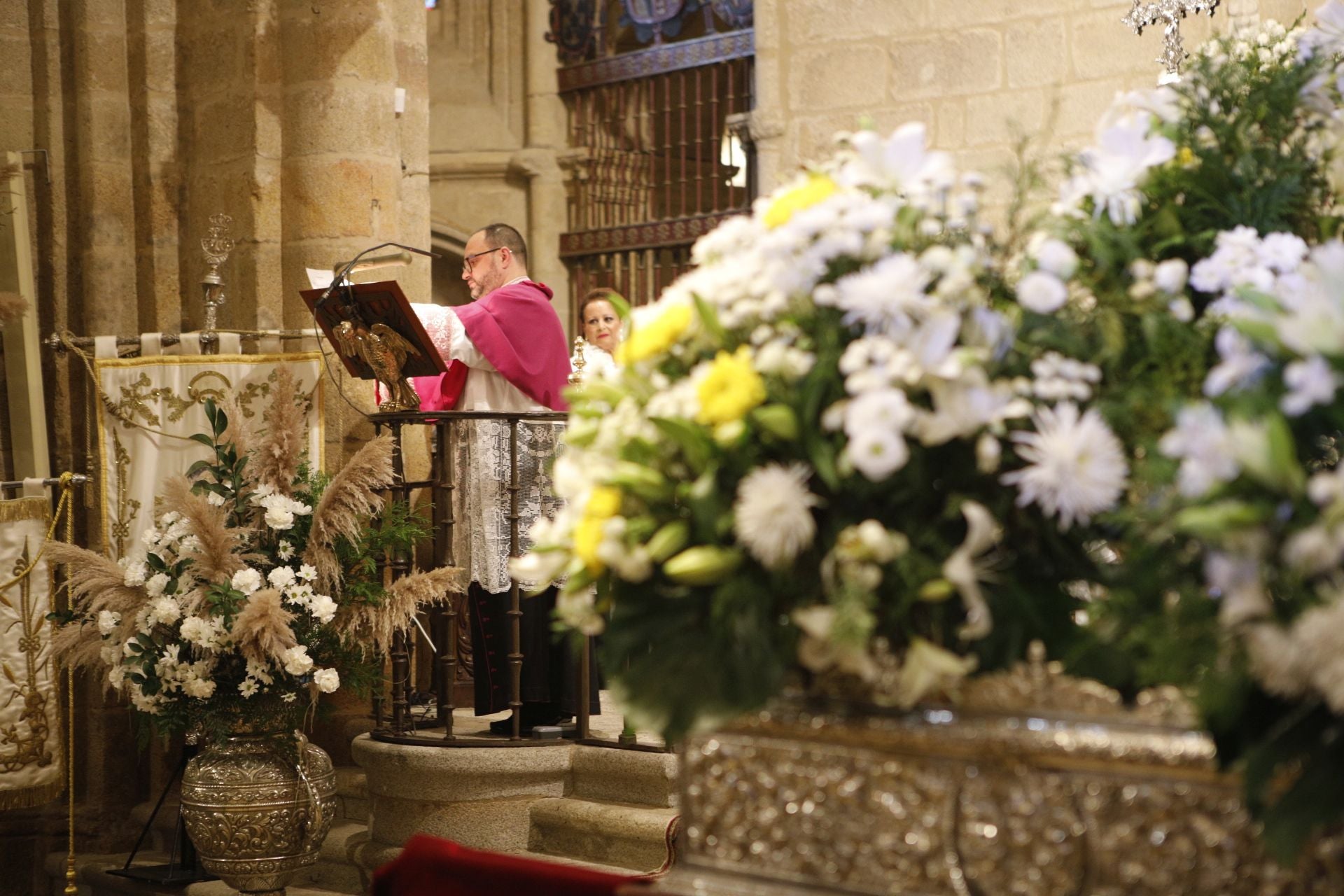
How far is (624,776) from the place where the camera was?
15.2 feet

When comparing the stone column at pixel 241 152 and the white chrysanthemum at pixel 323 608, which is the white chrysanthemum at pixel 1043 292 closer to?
the white chrysanthemum at pixel 323 608

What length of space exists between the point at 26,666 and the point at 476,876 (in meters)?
3.89

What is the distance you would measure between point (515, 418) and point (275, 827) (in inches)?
57.2

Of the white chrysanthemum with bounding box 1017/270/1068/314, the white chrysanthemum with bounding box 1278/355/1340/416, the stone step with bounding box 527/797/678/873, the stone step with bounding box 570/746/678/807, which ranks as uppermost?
the white chrysanthemum with bounding box 1017/270/1068/314

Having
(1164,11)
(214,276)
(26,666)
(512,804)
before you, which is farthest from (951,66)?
(26,666)

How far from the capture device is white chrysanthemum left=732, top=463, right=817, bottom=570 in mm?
1477

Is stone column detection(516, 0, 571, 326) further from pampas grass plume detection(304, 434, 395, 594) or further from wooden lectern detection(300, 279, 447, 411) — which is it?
pampas grass plume detection(304, 434, 395, 594)

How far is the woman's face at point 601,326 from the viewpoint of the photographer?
623cm

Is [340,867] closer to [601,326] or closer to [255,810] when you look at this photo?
[255,810]

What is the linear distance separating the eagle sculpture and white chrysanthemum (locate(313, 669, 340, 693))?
39.5 inches

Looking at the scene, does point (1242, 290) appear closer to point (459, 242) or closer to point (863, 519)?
point (863, 519)

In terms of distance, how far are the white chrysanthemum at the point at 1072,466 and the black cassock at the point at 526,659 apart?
3847mm

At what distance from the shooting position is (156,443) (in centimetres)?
550

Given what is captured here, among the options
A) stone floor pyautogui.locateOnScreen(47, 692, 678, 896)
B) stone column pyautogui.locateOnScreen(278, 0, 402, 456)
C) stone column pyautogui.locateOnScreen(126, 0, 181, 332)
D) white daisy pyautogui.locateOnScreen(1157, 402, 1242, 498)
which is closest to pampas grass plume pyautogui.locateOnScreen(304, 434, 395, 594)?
stone floor pyautogui.locateOnScreen(47, 692, 678, 896)
